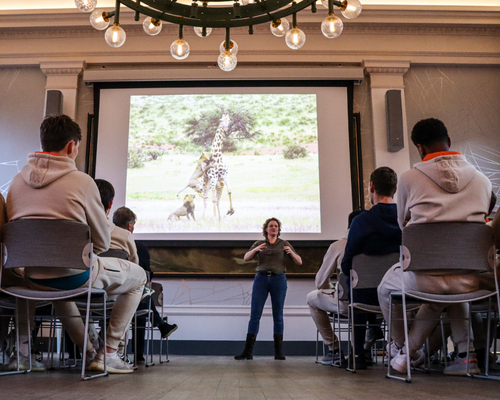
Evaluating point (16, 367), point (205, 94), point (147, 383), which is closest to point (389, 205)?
point (147, 383)

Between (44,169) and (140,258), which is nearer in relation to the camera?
(44,169)

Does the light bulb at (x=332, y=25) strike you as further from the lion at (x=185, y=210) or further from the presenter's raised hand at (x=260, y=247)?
the lion at (x=185, y=210)

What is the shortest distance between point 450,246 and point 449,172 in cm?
37

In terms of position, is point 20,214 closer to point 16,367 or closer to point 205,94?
point 16,367

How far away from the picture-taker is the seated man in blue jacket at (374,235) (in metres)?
2.73

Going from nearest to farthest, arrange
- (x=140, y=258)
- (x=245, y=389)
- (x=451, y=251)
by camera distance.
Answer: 1. (x=245, y=389)
2. (x=451, y=251)
3. (x=140, y=258)

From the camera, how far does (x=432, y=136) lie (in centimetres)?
242

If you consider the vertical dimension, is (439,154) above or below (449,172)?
above

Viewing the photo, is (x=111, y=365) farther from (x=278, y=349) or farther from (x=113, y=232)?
(x=278, y=349)

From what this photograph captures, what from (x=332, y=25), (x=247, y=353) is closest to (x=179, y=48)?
(x=332, y=25)

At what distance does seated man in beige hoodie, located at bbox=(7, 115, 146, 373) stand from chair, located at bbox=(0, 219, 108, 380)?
86mm

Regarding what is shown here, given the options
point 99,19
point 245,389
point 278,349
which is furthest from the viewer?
point 278,349

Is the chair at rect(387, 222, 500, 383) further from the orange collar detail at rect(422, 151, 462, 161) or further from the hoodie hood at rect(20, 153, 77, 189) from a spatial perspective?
the hoodie hood at rect(20, 153, 77, 189)

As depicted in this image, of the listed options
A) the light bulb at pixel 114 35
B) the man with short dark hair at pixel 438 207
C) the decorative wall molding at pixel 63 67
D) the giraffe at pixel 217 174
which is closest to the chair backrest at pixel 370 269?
the man with short dark hair at pixel 438 207
